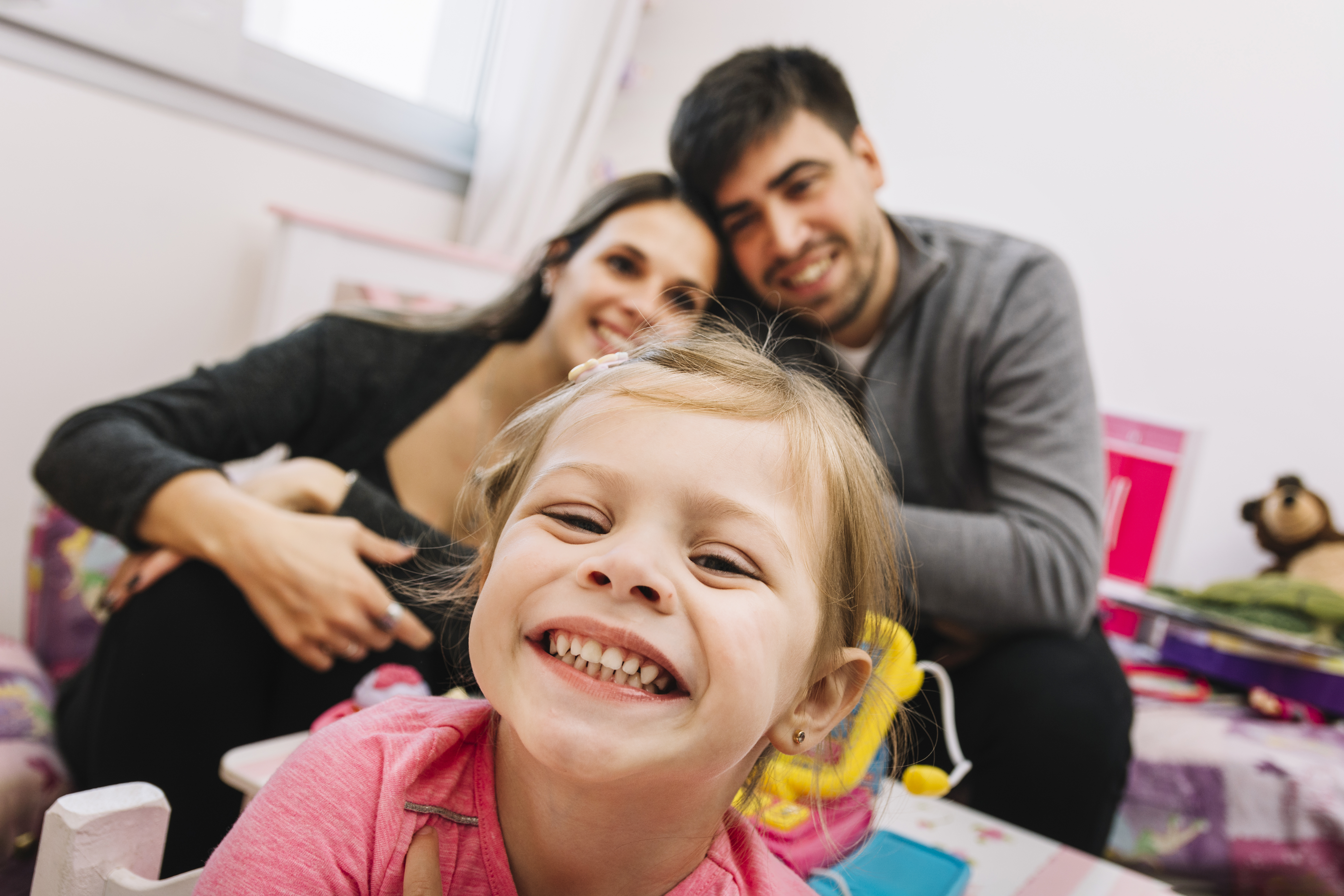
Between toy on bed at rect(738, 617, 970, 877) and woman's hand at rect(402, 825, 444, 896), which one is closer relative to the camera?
woman's hand at rect(402, 825, 444, 896)

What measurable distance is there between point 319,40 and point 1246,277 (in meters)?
2.06

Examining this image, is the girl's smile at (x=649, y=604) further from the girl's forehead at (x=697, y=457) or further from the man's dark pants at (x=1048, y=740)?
the man's dark pants at (x=1048, y=740)

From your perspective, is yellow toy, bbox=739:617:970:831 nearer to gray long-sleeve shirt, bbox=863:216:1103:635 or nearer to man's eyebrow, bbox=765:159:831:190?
gray long-sleeve shirt, bbox=863:216:1103:635

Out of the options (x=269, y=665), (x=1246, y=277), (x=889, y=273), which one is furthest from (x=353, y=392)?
(x=1246, y=277)

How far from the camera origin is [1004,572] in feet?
3.60

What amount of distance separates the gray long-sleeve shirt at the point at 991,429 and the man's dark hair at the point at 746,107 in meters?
0.23

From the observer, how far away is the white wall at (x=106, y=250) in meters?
1.44

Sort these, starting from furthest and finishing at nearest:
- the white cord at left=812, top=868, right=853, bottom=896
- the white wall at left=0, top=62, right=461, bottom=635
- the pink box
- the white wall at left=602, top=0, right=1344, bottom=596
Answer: the pink box → the white wall at left=602, top=0, right=1344, bottom=596 → the white wall at left=0, top=62, right=461, bottom=635 → the white cord at left=812, top=868, right=853, bottom=896

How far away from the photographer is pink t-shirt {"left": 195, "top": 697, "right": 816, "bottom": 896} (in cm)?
47

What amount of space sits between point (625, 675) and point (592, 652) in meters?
0.02

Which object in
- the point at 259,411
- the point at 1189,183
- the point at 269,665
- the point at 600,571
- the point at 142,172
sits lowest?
the point at 269,665

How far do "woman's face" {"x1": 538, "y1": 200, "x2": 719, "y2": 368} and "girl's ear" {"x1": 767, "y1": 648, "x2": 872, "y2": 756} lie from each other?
627 mm

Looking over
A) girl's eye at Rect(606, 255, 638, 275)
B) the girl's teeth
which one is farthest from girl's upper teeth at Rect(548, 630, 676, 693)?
girl's eye at Rect(606, 255, 638, 275)

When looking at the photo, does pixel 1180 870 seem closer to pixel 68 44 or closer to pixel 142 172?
pixel 142 172
